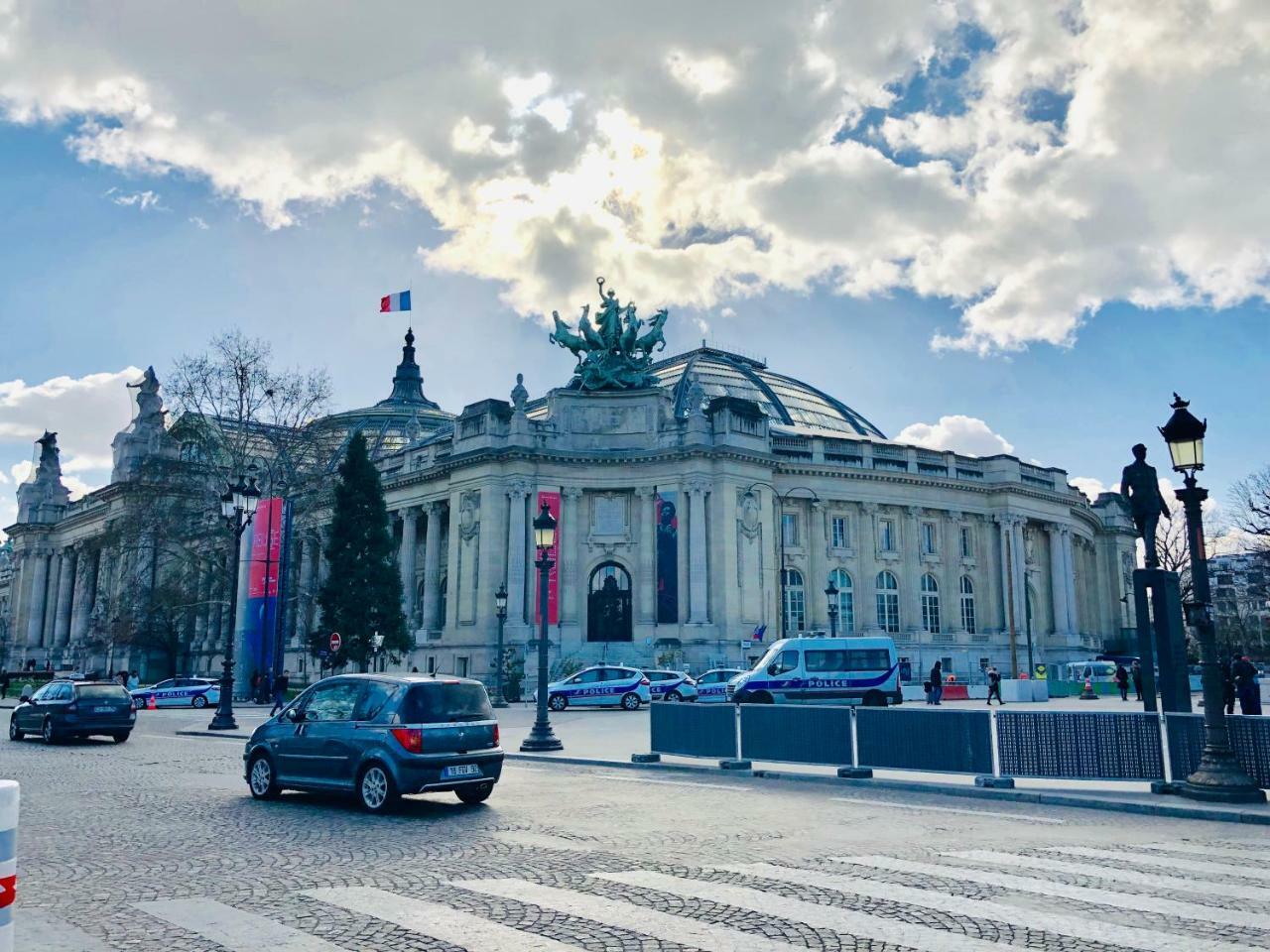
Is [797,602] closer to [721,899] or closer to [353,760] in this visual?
[353,760]

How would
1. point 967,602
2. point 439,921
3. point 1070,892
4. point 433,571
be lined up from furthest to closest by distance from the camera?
point 967,602
point 433,571
point 1070,892
point 439,921

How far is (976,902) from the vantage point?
7.98 meters

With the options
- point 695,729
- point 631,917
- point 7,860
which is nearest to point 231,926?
point 631,917

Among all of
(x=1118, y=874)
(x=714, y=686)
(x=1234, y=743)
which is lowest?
(x=1118, y=874)

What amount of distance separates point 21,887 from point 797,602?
56.8 metres

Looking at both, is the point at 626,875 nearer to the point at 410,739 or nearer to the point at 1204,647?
the point at 410,739

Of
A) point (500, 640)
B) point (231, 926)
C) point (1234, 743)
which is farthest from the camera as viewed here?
point (500, 640)

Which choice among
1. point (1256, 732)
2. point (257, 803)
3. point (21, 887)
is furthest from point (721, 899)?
point (1256, 732)

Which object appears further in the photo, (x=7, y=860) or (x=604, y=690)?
(x=604, y=690)

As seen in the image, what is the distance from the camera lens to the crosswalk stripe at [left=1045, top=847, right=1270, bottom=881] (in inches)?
364

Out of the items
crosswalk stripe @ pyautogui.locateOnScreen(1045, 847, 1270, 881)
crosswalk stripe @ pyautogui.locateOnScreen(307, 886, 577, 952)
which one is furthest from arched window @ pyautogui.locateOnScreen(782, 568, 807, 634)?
crosswalk stripe @ pyautogui.locateOnScreen(307, 886, 577, 952)

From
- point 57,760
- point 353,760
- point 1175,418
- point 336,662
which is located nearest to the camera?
point 353,760

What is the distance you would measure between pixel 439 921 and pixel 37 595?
383 feet

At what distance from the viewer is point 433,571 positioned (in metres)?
64.9
